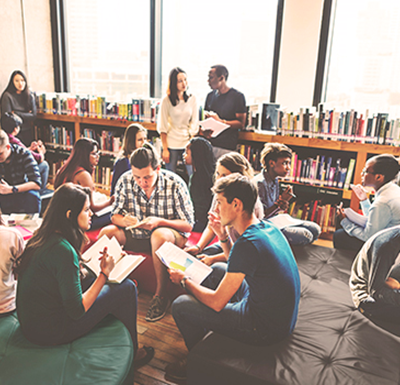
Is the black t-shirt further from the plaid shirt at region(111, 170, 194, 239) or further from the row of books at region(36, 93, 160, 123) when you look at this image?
the plaid shirt at region(111, 170, 194, 239)

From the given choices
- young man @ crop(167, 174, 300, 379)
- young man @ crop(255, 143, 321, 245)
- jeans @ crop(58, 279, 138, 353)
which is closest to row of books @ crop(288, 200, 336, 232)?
young man @ crop(255, 143, 321, 245)

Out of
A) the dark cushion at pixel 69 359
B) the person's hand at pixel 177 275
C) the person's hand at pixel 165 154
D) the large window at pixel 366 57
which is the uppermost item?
the large window at pixel 366 57

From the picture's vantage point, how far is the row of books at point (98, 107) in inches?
194

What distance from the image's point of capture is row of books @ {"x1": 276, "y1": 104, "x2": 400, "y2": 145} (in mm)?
3639

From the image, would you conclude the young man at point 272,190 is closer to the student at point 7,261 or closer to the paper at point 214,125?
the paper at point 214,125

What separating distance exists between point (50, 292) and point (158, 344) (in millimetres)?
909

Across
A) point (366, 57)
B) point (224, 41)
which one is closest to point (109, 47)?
point (224, 41)

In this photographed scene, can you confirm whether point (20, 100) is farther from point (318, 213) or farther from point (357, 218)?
point (357, 218)

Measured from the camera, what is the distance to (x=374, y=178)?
8.82 feet

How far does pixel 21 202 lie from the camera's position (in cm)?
357

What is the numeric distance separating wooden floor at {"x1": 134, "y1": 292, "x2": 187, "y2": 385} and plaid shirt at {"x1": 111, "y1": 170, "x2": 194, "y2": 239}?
617 millimetres

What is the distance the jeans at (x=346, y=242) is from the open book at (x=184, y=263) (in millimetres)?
1412

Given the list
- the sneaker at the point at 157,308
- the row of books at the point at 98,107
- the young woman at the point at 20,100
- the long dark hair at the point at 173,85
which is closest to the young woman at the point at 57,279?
the sneaker at the point at 157,308

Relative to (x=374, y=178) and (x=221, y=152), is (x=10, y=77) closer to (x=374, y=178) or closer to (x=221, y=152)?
(x=221, y=152)
